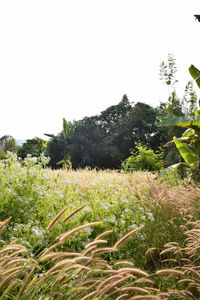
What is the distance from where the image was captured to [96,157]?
22.4 metres

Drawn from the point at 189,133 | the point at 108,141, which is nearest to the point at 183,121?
the point at 189,133

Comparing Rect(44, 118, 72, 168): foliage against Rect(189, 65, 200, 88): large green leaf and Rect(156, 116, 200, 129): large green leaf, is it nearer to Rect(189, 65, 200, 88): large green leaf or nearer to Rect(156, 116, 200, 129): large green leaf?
Rect(189, 65, 200, 88): large green leaf

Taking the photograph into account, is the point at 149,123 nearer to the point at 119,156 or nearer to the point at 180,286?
the point at 119,156

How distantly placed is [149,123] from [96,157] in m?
4.90

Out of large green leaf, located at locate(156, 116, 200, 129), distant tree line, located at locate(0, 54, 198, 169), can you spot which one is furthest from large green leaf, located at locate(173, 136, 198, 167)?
distant tree line, located at locate(0, 54, 198, 169)

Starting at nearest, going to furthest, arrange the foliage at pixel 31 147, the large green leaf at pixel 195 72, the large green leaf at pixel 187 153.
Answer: the large green leaf at pixel 187 153, the large green leaf at pixel 195 72, the foliage at pixel 31 147

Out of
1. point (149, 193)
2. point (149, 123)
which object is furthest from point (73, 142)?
point (149, 193)

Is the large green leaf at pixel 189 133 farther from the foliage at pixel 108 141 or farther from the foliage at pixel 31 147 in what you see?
the foliage at pixel 31 147

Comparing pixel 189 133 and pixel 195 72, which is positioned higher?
pixel 195 72

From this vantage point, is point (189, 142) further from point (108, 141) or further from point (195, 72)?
point (108, 141)

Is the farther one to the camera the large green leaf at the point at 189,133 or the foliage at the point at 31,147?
the foliage at the point at 31,147

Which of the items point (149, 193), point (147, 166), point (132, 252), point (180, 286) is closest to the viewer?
point (180, 286)

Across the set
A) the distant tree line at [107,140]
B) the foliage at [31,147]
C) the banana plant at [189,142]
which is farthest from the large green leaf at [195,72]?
the foliage at [31,147]

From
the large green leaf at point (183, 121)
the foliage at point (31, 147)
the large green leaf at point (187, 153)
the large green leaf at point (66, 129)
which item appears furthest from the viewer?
the foliage at point (31, 147)
